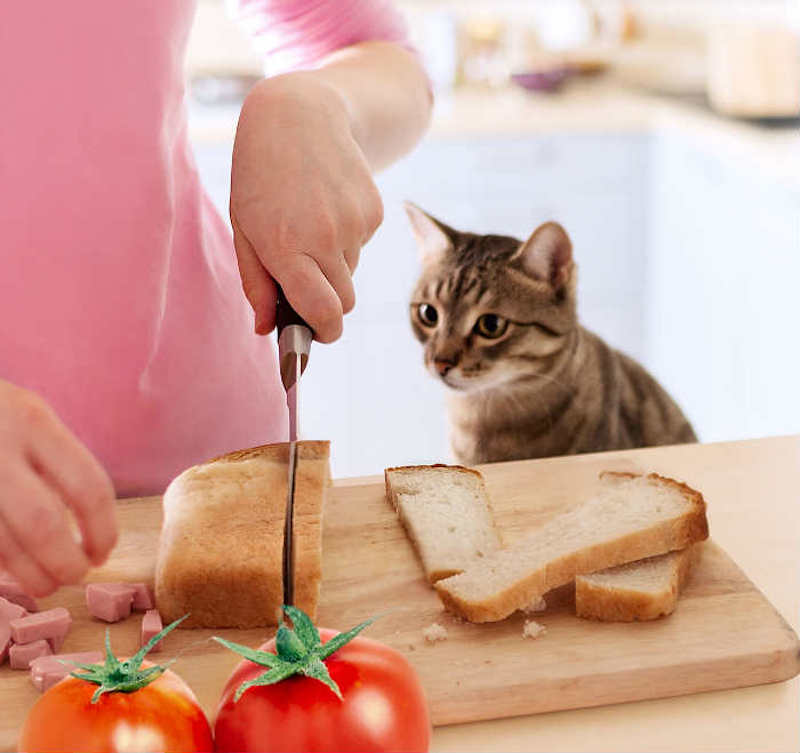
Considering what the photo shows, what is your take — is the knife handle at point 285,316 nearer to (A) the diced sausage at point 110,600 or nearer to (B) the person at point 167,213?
(B) the person at point 167,213

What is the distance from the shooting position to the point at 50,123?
1114 mm

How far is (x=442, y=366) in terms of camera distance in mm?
1381

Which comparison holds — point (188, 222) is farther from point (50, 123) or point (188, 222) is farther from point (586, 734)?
point (586, 734)

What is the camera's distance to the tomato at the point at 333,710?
0.67 m

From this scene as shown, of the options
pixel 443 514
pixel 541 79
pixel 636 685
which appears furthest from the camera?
pixel 541 79

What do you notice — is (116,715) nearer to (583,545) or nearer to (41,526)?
(41,526)

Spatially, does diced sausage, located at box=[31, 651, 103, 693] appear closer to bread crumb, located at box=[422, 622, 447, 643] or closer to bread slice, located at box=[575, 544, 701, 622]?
bread crumb, located at box=[422, 622, 447, 643]

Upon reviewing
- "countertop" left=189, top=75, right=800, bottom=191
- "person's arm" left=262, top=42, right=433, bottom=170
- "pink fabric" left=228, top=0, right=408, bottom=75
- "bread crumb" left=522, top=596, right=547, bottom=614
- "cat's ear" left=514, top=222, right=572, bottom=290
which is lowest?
"countertop" left=189, top=75, right=800, bottom=191

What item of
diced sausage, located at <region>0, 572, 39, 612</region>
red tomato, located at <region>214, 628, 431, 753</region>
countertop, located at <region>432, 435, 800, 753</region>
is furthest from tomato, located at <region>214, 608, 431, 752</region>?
diced sausage, located at <region>0, 572, 39, 612</region>

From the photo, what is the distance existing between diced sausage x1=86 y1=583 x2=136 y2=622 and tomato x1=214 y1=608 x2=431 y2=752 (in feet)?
1.05

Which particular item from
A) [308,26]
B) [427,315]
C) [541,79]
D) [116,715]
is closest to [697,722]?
[116,715]

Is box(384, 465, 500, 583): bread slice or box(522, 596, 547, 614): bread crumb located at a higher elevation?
box(384, 465, 500, 583): bread slice

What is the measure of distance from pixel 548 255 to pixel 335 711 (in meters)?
0.79

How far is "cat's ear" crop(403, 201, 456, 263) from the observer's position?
1409 millimetres
